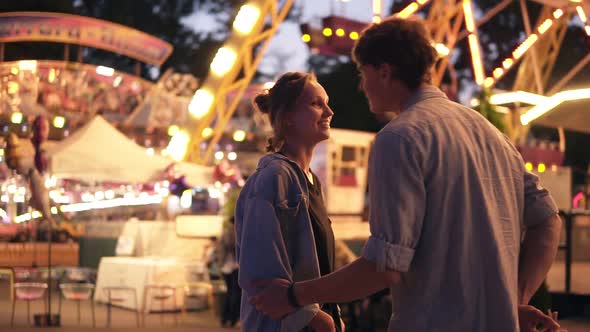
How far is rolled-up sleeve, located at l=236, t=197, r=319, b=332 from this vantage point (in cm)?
297

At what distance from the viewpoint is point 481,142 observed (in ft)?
8.42

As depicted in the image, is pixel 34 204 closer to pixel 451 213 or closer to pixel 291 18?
pixel 451 213

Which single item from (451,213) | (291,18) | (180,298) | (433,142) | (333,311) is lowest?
Result: (180,298)

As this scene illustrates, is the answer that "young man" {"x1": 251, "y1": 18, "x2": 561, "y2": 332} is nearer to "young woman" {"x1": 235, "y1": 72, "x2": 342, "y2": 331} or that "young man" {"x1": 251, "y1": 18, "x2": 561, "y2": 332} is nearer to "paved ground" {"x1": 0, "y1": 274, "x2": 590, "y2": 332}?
"young woman" {"x1": 235, "y1": 72, "x2": 342, "y2": 331}

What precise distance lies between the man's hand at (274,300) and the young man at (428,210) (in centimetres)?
3

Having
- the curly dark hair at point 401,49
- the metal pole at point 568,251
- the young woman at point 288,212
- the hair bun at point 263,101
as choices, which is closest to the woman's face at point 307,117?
the young woman at point 288,212

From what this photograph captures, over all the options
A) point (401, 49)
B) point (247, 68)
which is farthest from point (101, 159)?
point (401, 49)

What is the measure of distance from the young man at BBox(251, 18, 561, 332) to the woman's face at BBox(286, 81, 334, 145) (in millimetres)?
785

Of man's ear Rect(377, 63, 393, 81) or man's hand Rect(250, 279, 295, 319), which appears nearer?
man's ear Rect(377, 63, 393, 81)

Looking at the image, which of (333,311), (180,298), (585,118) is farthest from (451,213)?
(585,118)

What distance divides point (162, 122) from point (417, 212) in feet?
70.3

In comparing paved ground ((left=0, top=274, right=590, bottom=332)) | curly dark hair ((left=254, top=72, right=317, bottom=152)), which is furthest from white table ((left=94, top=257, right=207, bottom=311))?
curly dark hair ((left=254, top=72, right=317, bottom=152))

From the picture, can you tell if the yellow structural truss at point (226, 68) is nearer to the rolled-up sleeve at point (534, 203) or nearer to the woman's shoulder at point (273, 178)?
the woman's shoulder at point (273, 178)

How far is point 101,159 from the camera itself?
12.9m
